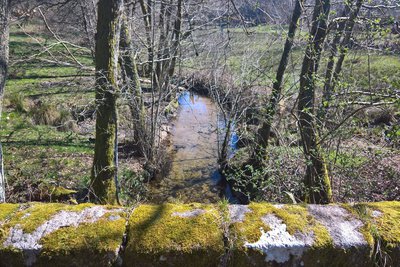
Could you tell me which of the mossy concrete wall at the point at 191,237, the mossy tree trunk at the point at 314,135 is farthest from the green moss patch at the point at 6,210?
the mossy tree trunk at the point at 314,135

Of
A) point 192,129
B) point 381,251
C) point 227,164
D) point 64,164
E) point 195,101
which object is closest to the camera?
point 381,251

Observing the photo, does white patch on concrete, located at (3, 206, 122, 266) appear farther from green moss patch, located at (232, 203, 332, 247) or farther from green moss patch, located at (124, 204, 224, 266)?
green moss patch, located at (232, 203, 332, 247)

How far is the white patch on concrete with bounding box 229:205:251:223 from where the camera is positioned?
2.35 metres

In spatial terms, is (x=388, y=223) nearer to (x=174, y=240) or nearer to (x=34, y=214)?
(x=174, y=240)

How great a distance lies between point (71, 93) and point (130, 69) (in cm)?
728

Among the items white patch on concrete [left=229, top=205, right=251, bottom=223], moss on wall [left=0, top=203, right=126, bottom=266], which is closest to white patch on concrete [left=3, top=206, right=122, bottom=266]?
moss on wall [left=0, top=203, right=126, bottom=266]

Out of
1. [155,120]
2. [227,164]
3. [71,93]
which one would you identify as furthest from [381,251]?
[71,93]

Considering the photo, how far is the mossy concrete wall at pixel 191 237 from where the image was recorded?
6.92 ft

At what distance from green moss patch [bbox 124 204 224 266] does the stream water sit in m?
6.74

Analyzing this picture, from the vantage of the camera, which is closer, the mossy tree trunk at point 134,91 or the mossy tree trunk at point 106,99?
the mossy tree trunk at point 106,99

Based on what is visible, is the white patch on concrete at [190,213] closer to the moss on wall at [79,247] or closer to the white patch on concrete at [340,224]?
the moss on wall at [79,247]

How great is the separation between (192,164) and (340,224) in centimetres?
993

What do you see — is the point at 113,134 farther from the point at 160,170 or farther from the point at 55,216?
the point at 160,170

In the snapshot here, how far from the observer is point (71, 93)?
54.1 ft
